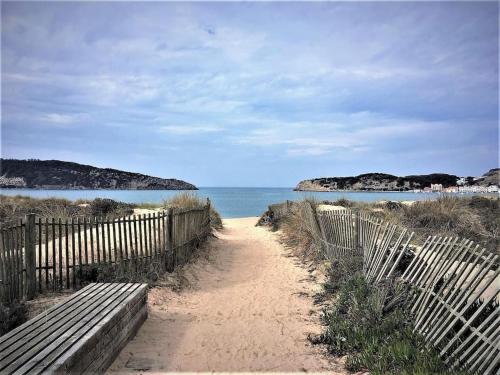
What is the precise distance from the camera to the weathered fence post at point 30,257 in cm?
737

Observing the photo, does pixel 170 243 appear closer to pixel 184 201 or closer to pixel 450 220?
pixel 184 201

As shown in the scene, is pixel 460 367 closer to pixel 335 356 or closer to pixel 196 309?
pixel 335 356

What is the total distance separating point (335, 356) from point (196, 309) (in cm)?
305

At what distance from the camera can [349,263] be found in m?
8.84

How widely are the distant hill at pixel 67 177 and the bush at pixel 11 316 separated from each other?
24.9 feet

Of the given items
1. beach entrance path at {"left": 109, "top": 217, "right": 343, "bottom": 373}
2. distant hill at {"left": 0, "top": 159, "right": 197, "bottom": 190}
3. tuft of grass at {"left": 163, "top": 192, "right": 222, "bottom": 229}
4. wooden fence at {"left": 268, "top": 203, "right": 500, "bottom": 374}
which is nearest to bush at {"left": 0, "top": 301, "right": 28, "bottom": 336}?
beach entrance path at {"left": 109, "top": 217, "right": 343, "bottom": 373}

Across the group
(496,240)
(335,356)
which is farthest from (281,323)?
(496,240)

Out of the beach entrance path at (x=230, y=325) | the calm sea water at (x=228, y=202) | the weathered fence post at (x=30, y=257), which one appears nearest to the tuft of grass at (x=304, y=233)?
the beach entrance path at (x=230, y=325)

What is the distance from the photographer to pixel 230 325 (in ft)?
22.3

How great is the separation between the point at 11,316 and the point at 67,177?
4507 centimetres

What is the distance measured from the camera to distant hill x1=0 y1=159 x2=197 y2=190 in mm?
24625

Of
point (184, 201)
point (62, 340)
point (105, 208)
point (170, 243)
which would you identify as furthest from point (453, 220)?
point (105, 208)

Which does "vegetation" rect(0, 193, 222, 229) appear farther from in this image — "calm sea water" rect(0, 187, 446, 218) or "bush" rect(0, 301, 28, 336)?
"bush" rect(0, 301, 28, 336)

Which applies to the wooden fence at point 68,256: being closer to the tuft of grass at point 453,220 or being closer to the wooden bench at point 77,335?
the wooden bench at point 77,335
